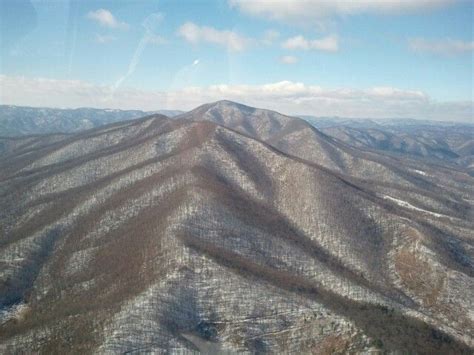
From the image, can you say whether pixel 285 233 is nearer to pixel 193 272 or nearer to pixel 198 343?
pixel 193 272

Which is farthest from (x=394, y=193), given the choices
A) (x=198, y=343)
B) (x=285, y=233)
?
(x=198, y=343)

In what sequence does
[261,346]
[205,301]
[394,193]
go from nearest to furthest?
[261,346]
[205,301]
[394,193]

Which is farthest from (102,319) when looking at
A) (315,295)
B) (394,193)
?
(394,193)

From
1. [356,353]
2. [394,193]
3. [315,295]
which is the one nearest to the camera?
[356,353]

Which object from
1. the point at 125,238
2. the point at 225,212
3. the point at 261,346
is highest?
the point at 225,212

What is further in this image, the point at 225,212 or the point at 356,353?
the point at 225,212

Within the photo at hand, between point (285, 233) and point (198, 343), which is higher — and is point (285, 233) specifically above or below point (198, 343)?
above

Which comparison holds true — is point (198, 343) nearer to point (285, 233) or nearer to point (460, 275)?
point (285, 233)
